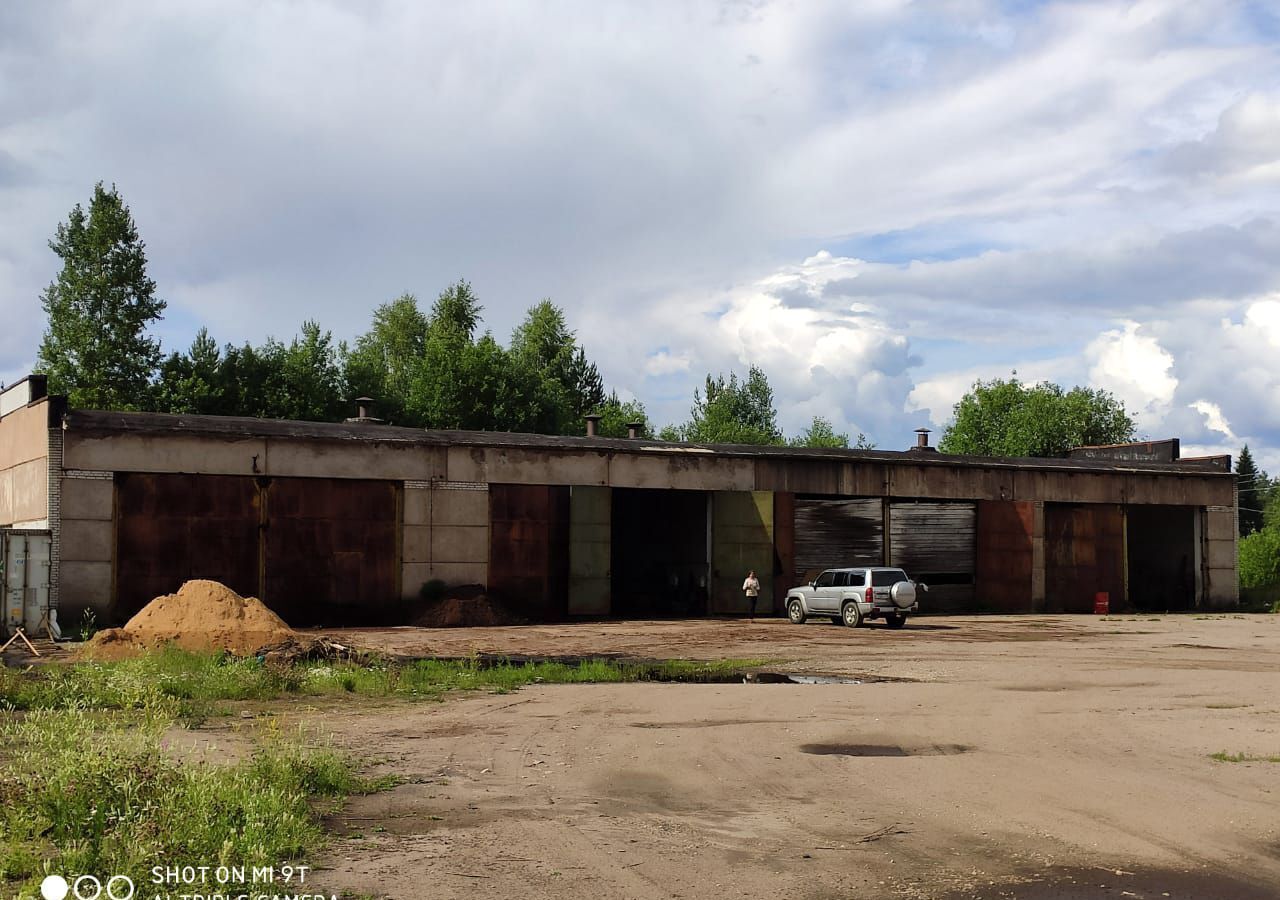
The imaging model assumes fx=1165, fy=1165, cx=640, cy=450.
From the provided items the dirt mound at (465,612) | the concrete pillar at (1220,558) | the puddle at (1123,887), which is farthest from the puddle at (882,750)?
the concrete pillar at (1220,558)

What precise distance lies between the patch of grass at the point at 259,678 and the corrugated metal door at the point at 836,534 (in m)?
18.5

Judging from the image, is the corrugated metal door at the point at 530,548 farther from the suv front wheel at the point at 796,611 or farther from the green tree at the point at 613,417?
the green tree at the point at 613,417

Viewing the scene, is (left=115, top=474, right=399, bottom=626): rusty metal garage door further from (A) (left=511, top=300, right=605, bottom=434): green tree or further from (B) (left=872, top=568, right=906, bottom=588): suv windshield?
(A) (left=511, top=300, right=605, bottom=434): green tree

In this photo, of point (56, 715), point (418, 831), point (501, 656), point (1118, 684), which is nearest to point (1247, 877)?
point (418, 831)

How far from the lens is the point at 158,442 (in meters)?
32.1

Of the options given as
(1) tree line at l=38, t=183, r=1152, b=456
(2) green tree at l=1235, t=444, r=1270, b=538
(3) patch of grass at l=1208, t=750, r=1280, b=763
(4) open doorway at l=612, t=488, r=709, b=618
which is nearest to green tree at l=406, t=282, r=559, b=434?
(1) tree line at l=38, t=183, r=1152, b=456

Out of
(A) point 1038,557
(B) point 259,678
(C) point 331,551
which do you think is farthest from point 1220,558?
(B) point 259,678

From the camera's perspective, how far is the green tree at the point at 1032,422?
93.2m

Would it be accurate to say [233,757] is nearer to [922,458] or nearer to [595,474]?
[595,474]

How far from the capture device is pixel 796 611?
37.6m

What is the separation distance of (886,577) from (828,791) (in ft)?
79.8

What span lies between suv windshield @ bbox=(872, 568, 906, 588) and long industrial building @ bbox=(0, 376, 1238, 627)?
701cm

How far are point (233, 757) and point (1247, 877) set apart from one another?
28.7 ft

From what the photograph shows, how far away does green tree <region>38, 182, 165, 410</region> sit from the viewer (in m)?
59.5
